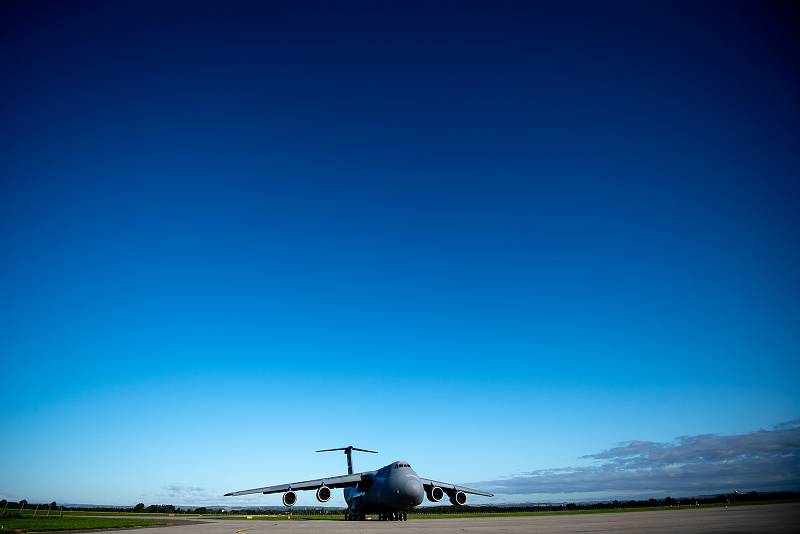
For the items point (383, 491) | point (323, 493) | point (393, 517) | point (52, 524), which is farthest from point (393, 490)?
point (52, 524)

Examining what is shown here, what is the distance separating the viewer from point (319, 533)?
18047 millimetres

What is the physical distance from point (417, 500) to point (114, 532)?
19.1 metres

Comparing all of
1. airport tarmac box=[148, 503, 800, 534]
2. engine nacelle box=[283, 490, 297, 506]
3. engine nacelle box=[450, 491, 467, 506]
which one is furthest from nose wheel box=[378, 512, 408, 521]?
airport tarmac box=[148, 503, 800, 534]

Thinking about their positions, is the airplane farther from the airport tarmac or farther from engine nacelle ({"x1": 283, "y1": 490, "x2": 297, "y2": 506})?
the airport tarmac

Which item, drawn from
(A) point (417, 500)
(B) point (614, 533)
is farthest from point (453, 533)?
(A) point (417, 500)

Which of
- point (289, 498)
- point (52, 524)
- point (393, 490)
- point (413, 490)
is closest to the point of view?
point (52, 524)

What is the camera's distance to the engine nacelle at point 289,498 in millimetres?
39222

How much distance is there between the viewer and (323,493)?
40719mm

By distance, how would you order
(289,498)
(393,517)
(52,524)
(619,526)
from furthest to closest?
(289,498) < (393,517) < (52,524) < (619,526)

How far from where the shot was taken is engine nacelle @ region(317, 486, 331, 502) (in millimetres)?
39750

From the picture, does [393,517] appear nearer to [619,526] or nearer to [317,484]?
[317,484]

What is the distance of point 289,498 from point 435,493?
42.6 ft

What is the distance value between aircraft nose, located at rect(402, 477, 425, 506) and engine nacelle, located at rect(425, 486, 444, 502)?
362 inches

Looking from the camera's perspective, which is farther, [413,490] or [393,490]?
[393,490]
